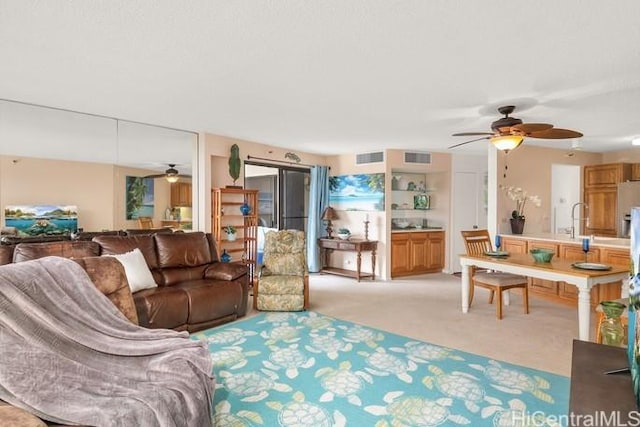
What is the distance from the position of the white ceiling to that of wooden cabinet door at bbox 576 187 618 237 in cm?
258

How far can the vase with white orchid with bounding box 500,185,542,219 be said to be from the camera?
5.66m

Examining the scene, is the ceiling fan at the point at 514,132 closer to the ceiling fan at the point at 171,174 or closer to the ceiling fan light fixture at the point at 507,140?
the ceiling fan light fixture at the point at 507,140

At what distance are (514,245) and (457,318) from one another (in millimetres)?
1907

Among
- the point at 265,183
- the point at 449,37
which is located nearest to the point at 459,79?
the point at 449,37

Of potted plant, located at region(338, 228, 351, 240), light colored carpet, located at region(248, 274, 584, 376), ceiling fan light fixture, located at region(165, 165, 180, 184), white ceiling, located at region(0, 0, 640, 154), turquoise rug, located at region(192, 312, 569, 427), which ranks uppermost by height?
white ceiling, located at region(0, 0, 640, 154)

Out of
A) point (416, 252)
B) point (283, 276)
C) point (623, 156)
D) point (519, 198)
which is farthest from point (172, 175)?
point (623, 156)

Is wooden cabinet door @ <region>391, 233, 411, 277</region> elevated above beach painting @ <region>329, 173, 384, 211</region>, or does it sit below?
below

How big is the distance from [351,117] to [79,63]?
2640mm

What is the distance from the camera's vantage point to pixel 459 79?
298cm

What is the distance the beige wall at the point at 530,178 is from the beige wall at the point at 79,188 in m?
4.93

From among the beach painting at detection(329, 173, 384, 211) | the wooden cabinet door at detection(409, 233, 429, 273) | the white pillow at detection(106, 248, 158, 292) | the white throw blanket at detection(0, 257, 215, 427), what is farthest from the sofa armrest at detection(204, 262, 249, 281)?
the wooden cabinet door at detection(409, 233, 429, 273)

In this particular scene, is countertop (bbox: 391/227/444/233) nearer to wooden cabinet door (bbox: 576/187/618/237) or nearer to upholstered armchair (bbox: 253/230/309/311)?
upholstered armchair (bbox: 253/230/309/311)

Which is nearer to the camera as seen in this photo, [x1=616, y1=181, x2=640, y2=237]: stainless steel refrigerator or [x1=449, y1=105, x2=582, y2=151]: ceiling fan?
[x1=449, y1=105, x2=582, y2=151]: ceiling fan

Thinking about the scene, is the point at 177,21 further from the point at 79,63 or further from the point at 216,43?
the point at 79,63
